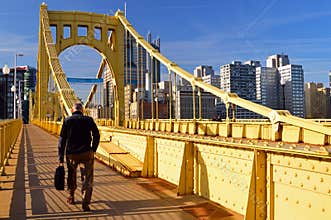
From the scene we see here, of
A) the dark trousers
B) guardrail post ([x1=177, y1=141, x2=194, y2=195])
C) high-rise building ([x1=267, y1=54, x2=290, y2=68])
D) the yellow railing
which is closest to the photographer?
the dark trousers

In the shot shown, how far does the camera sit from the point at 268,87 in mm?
25969

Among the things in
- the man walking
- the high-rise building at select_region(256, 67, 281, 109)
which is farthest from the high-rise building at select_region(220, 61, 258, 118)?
the man walking

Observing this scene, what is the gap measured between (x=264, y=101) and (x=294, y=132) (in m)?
19.1

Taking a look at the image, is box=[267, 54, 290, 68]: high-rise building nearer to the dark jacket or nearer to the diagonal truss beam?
the diagonal truss beam

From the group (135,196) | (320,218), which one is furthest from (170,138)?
(320,218)

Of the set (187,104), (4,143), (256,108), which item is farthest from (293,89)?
(256,108)

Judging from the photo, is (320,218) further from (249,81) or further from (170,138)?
(249,81)

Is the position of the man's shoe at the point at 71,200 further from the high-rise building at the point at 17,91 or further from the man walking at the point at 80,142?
the high-rise building at the point at 17,91

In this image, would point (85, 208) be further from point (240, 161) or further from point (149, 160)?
point (149, 160)

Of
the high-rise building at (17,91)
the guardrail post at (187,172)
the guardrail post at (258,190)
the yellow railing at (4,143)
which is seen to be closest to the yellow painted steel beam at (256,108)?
the guardrail post at (258,190)

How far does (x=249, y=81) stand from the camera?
2519cm

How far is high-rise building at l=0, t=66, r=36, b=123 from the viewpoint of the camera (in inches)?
1920

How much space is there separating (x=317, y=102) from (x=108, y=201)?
541 inches

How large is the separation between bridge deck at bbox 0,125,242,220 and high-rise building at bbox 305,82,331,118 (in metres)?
10.7
